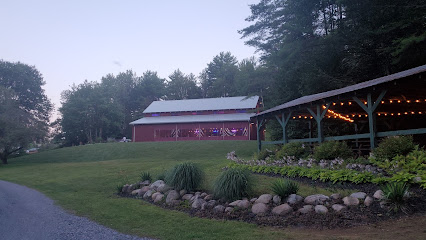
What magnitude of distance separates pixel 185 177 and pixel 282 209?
152 inches

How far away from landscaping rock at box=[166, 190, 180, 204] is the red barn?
2776cm

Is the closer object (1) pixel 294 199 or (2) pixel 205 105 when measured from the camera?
(1) pixel 294 199

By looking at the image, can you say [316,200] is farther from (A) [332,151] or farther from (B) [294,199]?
(A) [332,151]

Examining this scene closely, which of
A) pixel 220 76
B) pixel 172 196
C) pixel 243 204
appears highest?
pixel 220 76

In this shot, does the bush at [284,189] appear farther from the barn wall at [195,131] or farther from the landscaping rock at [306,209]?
the barn wall at [195,131]

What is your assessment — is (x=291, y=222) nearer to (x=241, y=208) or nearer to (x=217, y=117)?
(x=241, y=208)

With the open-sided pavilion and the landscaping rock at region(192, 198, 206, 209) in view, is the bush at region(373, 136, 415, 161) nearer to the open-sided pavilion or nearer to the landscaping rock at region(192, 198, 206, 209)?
the open-sided pavilion

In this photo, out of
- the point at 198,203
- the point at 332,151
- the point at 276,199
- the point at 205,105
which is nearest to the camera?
the point at 276,199

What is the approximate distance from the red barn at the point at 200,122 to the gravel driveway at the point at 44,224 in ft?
93.1

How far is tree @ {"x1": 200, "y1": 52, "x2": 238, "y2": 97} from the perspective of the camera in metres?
65.9

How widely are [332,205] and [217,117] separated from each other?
109 ft

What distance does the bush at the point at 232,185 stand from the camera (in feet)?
25.8

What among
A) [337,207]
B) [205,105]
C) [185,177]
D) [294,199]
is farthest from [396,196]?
[205,105]

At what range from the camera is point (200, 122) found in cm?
3869
